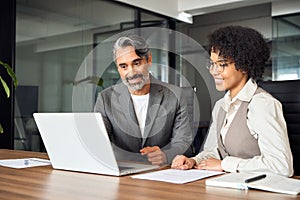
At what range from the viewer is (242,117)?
1464 mm

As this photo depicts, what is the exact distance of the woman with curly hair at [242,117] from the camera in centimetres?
128

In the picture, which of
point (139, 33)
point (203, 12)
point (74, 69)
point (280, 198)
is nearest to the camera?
point (280, 198)

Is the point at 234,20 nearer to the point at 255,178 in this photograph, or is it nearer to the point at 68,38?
the point at 68,38

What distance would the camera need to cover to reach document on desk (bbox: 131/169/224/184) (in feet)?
3.79

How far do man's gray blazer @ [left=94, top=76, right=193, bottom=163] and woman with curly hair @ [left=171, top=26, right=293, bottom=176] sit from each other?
127 millimetres

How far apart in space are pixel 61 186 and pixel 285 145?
0.72 meters

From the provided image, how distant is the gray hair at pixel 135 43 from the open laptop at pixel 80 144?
0.49 m

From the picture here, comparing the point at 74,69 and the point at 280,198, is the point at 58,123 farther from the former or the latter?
the point at 74,69

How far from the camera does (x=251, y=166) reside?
1270mm

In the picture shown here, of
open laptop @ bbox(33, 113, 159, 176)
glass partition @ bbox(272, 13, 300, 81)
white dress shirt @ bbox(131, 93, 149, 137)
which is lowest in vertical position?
open laptop @ bbox(33, 113, 159, 176)

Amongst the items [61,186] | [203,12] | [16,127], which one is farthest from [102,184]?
[203,12]

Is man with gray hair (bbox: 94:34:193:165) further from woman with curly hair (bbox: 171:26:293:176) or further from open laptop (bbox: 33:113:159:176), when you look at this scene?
open laptop (bbox: 33:113:159:176)

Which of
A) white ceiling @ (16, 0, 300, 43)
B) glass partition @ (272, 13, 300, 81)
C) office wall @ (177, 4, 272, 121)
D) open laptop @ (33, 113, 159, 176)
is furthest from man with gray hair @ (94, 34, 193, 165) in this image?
glass partition @ (272, 13, 300, 81)

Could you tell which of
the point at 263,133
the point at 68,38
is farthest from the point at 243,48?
the point at 68,38
